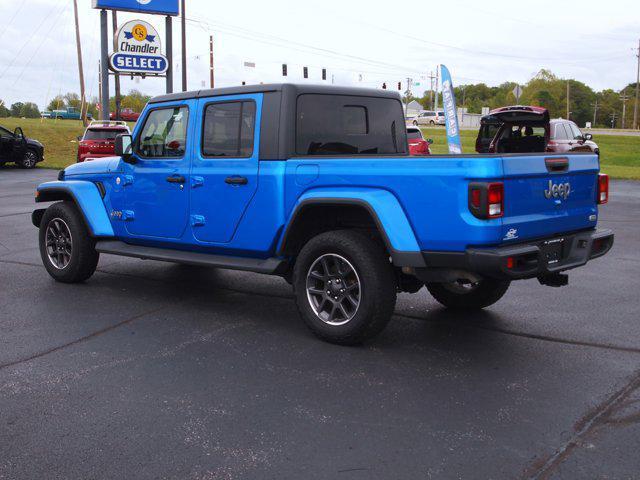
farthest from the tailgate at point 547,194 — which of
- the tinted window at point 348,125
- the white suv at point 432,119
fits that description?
the white suv at point 432,119

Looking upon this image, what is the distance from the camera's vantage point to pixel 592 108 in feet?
461

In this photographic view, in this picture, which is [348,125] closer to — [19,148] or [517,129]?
[517,129]

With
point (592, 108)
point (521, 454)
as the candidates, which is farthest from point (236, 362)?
point (592, 108)

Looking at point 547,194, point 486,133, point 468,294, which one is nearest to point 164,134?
point 468,294

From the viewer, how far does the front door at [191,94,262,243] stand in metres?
5.73

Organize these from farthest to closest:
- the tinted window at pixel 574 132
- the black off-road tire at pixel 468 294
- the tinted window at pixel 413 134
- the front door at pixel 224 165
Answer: the tinted window at pixel 574 132
the tinted window at pixel 413 134
the black off-road tire at pixel 468 294
the front door at pixel 224 165

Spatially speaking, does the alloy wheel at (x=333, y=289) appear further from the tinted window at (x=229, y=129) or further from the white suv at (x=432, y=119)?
the white suv at (x=432, y=119)

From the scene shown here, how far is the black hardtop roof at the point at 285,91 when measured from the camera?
5.71 metres

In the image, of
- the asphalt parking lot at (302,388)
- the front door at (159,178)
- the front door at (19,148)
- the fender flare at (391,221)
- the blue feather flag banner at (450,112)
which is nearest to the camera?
the asphalt parking lot at (302,388)

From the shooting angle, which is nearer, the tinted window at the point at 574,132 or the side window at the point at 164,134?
the side window at the point at 164,134

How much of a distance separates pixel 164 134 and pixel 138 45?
22.7 meters

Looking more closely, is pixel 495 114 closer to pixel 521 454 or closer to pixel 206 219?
pixel 206 219

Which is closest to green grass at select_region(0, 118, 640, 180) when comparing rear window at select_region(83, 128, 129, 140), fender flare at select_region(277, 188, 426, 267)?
rear window at select_region(83, 128, 129, 140)

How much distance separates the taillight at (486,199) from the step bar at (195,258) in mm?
1768
